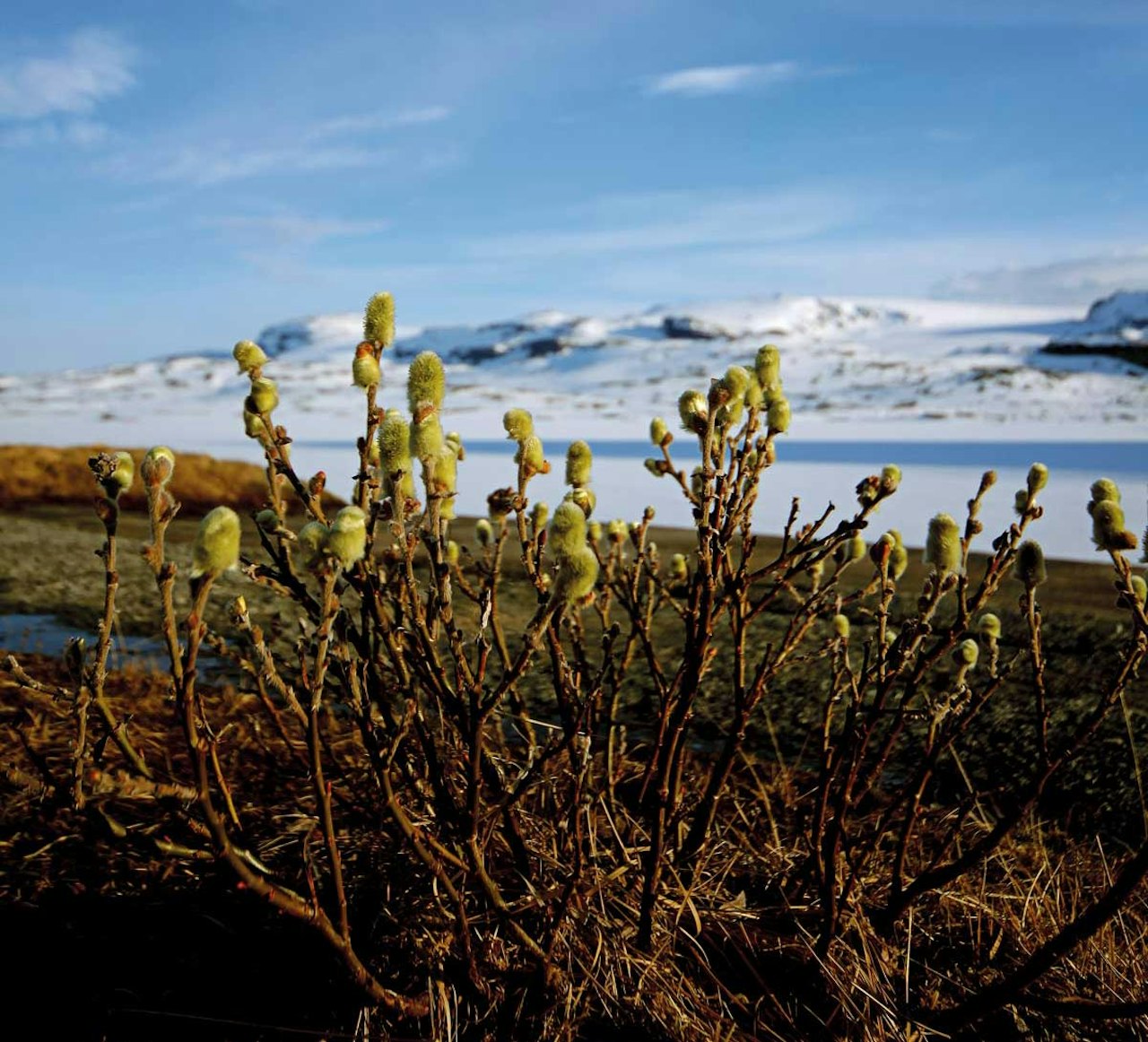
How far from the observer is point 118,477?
1034 millimetres

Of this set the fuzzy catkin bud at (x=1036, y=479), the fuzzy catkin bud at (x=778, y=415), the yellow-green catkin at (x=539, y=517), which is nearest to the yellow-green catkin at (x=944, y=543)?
the fuzzy catkin bud at (x=1036, y=479)

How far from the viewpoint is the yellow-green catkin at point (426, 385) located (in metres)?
1.09

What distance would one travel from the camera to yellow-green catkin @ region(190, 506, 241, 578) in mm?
862

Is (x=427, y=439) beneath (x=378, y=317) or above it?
beneath

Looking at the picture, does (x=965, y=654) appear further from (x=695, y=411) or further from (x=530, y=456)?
(x=530, y=456)

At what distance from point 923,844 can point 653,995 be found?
0.79 meters

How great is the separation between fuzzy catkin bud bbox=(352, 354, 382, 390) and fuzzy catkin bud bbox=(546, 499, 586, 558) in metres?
0.38

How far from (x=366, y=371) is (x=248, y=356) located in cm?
17

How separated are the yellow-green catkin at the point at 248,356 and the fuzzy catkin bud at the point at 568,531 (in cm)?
52

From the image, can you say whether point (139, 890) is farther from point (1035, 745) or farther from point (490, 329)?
point (490, 329)

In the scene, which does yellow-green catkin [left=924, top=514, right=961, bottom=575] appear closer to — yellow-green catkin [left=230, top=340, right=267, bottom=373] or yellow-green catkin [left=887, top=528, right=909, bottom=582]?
yellow-green catkin [left=887, top=528, right=909, bottom=582]

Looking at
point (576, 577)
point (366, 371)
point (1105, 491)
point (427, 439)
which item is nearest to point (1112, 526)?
point (1105, 491)

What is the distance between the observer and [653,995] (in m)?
1.32

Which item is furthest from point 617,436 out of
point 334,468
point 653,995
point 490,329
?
point 490,329
